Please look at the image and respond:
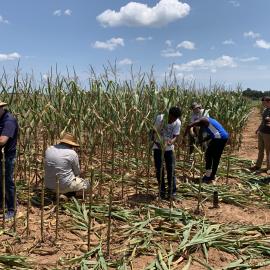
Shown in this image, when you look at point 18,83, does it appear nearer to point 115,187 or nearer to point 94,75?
point 94,75

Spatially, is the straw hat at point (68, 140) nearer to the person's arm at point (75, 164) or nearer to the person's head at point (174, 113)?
the person's arm at point (75, 164)

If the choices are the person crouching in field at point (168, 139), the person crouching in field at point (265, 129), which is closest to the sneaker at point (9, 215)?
the person crouching in field at point (168, 139)

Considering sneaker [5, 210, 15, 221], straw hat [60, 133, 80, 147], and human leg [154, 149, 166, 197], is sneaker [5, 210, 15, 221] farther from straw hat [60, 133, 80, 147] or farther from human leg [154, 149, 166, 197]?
human leg [154, 149, 166, 197]

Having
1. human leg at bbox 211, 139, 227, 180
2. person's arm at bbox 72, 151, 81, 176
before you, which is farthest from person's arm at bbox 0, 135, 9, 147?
human leg at bbox 211, 139, 227, 180

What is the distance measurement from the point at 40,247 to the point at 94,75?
336cm

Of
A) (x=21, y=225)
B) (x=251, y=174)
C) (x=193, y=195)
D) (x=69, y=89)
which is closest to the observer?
(x=21, y=225)

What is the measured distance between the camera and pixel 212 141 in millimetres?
6551

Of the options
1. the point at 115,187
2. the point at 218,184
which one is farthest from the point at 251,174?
the point at 115,187

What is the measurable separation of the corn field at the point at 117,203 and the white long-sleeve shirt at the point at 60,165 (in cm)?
24

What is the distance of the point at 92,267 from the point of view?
11.5 feet

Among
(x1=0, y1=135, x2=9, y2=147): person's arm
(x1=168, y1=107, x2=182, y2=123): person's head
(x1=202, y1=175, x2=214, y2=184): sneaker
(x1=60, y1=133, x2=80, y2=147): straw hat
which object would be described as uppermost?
(x1=168, y1=107, x2=182, y2=123): person's head

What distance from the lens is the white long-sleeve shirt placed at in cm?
513

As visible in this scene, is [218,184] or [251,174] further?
[251,174]

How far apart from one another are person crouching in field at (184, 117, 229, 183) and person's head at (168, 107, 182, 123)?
1.14m
